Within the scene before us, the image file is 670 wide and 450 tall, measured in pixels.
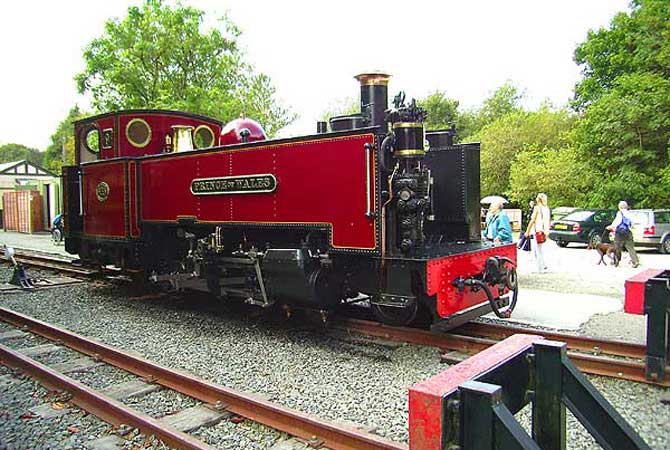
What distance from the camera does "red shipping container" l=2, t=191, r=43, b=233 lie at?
27.7 meters

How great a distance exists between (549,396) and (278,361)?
361cm

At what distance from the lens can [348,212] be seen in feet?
18.1

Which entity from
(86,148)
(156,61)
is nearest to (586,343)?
(86,148)

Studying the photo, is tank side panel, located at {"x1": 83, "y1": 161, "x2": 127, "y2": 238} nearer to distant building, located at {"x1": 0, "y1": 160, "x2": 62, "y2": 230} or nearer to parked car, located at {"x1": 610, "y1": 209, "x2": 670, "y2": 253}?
parked car, located at {"x1": 610, "y1": 209, "x2": 670, "y2": 253}

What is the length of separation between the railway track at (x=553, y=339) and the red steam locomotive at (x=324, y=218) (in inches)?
8.7

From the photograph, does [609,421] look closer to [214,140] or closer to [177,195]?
[177,195]

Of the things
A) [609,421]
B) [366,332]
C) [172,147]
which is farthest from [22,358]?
[609,421]

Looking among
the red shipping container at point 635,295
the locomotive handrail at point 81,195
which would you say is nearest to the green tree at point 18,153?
A: the locomotive handrail at point 81,195

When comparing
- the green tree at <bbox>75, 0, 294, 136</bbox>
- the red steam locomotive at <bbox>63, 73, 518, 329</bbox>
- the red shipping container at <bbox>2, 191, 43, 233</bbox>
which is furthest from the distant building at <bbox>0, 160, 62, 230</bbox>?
the red steam locomotive at <bbox>63, 73, 518, 329</bbox>

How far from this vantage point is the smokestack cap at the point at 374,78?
5910 mm

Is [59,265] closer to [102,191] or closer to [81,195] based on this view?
[81,195]

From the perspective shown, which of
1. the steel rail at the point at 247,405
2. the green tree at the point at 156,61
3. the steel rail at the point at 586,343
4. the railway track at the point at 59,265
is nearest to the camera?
the steel rail at the point at 247,405

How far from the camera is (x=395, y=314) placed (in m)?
5.76

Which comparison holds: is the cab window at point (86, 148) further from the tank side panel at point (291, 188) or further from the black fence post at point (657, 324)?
the black fence post at point (657, 324)
